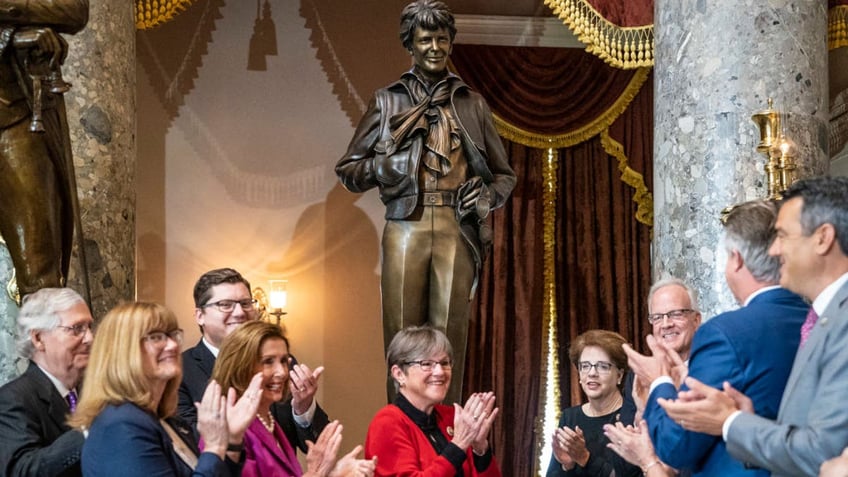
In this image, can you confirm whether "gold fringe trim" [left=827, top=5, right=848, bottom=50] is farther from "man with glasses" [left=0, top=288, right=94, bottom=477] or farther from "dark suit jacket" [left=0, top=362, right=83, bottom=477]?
"dark suit jacket" [left=0, top=362, right=83, bottom=477]

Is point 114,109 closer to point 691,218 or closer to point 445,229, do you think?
point 445,229

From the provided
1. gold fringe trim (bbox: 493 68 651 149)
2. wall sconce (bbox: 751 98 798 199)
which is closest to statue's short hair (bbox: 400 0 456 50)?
wall sconce (bbox: 751 98 798 199)

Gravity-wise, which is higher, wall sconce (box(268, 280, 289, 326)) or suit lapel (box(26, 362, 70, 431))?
wall sconce (box(268, 280, 289, 326))

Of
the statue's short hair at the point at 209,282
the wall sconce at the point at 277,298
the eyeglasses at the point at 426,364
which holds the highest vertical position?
the statue's short hair at the point at 209,282

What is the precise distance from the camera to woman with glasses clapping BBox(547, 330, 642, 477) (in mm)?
4500

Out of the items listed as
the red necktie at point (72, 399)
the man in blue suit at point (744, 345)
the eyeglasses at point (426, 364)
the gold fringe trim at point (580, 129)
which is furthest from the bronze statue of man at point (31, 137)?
the gold fringe trim at point (580, 129)

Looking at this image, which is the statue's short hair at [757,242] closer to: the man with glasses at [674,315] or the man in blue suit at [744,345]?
the man in blue suit at [744,345]

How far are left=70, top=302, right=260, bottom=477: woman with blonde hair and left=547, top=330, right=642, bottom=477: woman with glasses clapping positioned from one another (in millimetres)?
1586

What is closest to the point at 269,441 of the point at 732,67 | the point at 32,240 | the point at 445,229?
the point at 32,240

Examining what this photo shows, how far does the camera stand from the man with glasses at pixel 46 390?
11.0 feet

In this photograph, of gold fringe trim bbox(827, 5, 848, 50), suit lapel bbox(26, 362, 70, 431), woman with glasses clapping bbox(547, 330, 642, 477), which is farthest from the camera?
gold fringe trim bbox(827, 5, 848, 50)

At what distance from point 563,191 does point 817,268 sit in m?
5.65

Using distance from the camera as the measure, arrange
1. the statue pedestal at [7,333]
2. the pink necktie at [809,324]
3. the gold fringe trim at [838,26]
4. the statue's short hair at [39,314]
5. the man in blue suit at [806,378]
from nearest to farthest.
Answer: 1. the man in blue suit at [806,378]
2. the pink necktie at [809,324]
3. the statue's short hair at [39,314]
4. the statue pedestal at [7,333]
5. the gold fringe trim at [838,26]

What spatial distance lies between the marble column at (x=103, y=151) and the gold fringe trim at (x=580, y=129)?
3438mm
